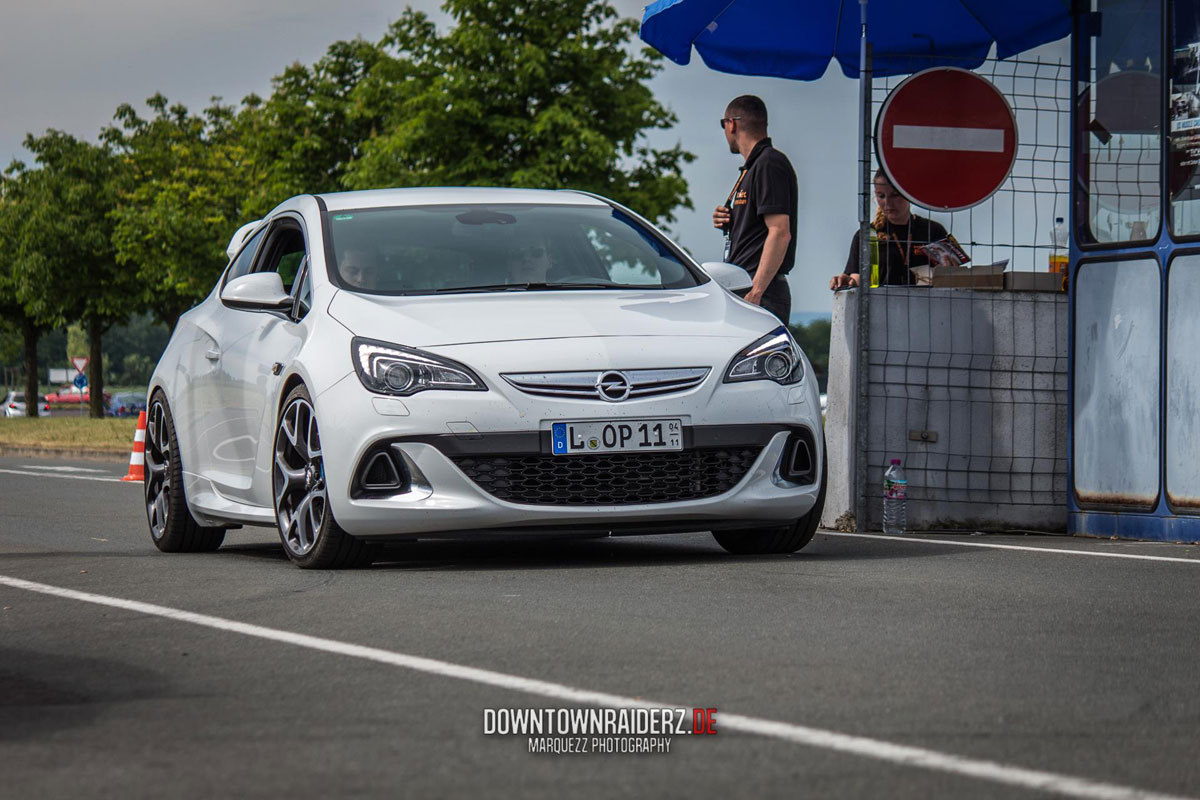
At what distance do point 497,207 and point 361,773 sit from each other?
511 centimetres

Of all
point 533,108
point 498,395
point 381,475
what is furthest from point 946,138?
point 533,108

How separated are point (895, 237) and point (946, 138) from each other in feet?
2.04

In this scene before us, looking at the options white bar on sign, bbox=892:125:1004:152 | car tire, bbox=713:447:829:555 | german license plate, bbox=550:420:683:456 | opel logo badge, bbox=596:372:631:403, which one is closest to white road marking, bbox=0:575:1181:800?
german license plate, bbox=550:420:683:456

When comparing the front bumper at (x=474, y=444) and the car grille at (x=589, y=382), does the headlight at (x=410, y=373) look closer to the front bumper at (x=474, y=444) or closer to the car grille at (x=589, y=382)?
the front bumper at (x=474, y=444)

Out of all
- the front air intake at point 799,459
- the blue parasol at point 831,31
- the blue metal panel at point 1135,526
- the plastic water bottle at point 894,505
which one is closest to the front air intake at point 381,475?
the front air intake at point 799,459

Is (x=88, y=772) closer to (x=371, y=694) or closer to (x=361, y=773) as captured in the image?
(x=361, y=773)

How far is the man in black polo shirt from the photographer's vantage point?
31.9ft

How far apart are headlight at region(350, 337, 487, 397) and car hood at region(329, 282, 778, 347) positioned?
65mm

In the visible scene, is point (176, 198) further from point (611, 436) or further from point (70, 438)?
point (611, 436)

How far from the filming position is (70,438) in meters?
29.4

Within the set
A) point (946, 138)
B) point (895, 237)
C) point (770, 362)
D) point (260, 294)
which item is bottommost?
point (770, 362)

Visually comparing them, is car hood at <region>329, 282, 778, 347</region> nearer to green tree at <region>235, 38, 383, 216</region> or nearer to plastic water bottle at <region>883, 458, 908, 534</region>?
plastic water bottle at <region>883, 458, 908, 534</region>

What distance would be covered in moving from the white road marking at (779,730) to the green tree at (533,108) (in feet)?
105

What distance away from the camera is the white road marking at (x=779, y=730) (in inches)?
129
